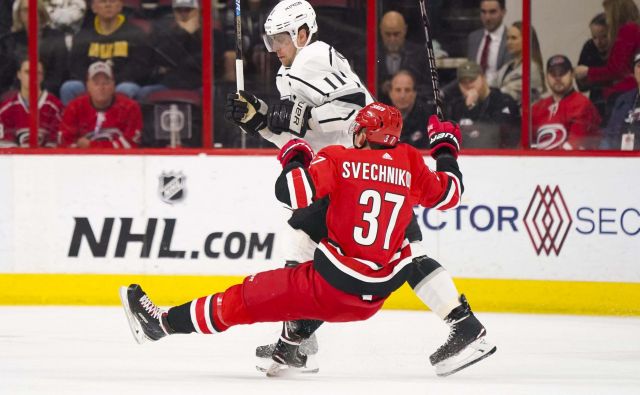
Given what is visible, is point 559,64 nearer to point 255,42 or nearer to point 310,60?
point 255,42

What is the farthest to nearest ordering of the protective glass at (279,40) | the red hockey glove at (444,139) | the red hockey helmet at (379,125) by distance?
1. the protective glass at (279,40)
2. the red hockey glove at (444,139)
3. the red hockey helmet at (379,125)

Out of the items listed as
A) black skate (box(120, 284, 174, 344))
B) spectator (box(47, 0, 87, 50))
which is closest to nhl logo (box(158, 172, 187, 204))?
spectator (box(47, 0, 87, 50))

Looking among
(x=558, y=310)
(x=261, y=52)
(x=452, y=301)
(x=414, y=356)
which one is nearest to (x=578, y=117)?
(x=558, y=310)

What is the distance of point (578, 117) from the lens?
23.6ft

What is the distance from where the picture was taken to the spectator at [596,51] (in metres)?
7.16

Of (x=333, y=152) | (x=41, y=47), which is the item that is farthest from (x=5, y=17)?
(x=333, y=152)

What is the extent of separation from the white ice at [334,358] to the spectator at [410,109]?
1.01 meters

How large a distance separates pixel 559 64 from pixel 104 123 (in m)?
2.53

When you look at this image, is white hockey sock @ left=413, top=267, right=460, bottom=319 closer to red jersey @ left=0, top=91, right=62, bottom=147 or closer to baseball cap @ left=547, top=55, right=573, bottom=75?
baseball cap @ left=547, top=55, right=573, bottom=75

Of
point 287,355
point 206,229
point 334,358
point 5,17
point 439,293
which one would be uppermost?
point 5,17

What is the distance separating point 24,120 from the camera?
7406mm

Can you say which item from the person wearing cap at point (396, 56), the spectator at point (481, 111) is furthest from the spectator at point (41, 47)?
the spectator at point (481, 111)

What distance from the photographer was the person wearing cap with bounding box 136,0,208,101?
7387 millimetres

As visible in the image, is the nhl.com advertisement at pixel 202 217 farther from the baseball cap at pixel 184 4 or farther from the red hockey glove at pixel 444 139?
the red hockey glove at pixel 444 139
